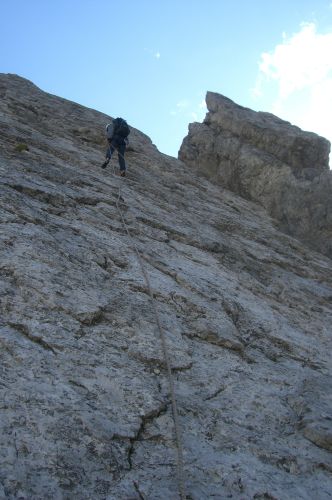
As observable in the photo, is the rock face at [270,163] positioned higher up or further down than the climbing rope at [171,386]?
higher up

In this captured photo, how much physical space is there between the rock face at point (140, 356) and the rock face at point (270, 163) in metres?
7.45

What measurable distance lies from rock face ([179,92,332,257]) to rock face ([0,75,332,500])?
24.4 feet

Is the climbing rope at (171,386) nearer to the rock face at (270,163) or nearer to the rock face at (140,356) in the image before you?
the rock face at (140,356)

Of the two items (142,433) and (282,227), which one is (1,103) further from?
(142,433)

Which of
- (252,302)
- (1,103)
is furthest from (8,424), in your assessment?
(1,103)

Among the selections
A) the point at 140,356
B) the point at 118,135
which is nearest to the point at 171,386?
the point at 140,356

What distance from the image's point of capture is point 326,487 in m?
4.18

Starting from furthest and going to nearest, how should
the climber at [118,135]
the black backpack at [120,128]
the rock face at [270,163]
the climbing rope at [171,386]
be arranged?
the rock face at [270,163]
the black backpack at [120,128]
the climber at [118,135]
the climbing rope at [171,386]

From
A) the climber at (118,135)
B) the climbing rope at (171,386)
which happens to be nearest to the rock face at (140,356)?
the climbing rope at (171,386)

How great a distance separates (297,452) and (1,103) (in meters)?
14.2

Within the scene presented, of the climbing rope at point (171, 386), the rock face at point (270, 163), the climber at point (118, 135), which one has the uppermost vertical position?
the rock face at point (270, 163)

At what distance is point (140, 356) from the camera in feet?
16.5

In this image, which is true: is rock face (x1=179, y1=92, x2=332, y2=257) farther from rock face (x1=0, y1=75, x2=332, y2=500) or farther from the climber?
rock face (x1=0, y1=75, x2=332, y2=500)

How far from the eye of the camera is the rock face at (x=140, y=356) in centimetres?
362
